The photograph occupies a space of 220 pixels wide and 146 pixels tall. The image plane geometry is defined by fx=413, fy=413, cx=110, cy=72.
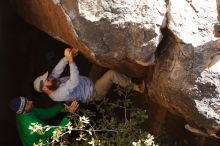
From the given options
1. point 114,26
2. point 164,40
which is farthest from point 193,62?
point 114,26

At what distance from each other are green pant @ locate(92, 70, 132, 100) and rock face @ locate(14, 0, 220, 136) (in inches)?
34.3

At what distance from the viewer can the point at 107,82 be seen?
7242mm

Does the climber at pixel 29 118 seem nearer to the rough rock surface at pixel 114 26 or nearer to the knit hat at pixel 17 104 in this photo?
the knit hat at pixel 17 104

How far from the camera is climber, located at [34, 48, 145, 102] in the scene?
665 cm

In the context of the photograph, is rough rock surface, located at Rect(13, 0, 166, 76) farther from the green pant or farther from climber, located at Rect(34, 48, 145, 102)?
the green pant

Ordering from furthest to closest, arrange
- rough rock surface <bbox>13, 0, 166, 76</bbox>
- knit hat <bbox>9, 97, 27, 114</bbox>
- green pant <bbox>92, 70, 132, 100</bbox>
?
green pant <bbox>92, 70, 132, 100</bbox>
knit hat <bbox>9, 97, 27, 114</bbox>
rough rock surface <bbox>13, 0, 166, 76</bbox>

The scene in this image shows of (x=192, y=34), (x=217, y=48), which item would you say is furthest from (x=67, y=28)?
(x=217, y=48)

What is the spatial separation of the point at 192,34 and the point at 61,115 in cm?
304

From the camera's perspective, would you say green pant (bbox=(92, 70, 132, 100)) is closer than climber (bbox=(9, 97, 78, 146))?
No

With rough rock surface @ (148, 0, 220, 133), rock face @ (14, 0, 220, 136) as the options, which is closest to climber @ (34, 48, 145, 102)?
rock face @ (14, 0, 220, 136)

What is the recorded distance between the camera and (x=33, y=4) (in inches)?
264

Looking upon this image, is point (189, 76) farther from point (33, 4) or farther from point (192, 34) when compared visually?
point (33, 4)

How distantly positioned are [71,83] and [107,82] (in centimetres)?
79

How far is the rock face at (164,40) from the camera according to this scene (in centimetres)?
571
